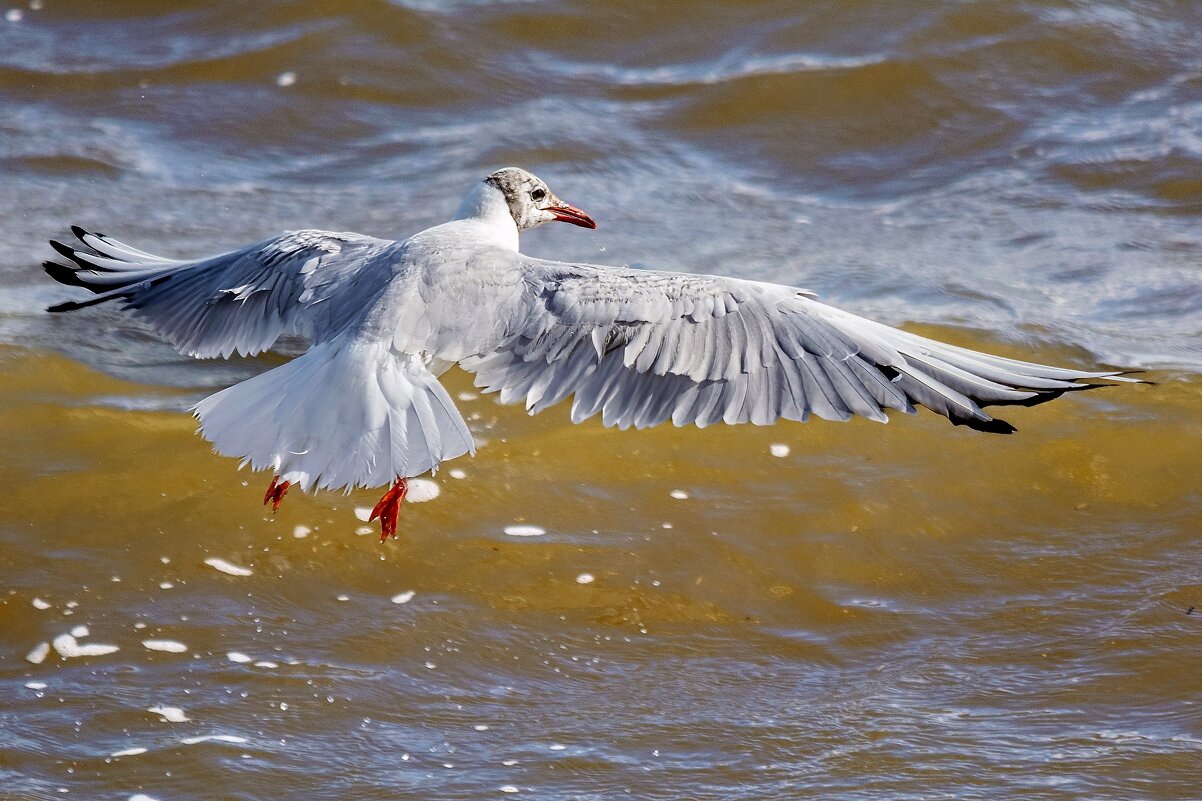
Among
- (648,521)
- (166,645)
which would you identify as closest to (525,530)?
(648,521)

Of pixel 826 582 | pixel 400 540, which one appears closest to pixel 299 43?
pixel 400 540

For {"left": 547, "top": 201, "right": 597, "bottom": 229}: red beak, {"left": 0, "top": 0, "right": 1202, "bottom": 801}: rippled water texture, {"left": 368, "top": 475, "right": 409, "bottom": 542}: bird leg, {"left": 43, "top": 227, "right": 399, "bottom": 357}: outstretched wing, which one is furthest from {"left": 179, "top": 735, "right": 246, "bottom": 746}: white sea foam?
{"left": 547, "top": 201, "right": 597, "bottom": 229}: red beak

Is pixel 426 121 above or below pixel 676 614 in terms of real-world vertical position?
above

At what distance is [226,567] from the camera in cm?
395

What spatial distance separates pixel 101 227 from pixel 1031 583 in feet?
14.6

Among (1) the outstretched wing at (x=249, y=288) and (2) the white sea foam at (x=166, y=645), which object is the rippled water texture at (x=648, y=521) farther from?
(1) the outstretched wing at (x=249, y=288)

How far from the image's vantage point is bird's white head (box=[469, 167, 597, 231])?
5.19m

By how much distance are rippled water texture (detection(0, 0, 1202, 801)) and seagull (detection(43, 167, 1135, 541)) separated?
455 millimetres

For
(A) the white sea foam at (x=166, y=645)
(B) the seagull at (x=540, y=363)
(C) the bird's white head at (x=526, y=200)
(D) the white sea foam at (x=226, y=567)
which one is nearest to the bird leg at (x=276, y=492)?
(B) the seagull at (x=540, y=363)

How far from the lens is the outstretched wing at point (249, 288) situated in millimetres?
4246

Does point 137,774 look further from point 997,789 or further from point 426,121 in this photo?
point 426,121

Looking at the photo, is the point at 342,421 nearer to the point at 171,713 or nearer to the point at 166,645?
the point at 166,645

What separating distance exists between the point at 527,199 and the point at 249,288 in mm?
1248

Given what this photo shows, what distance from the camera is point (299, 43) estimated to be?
8.91 meters
